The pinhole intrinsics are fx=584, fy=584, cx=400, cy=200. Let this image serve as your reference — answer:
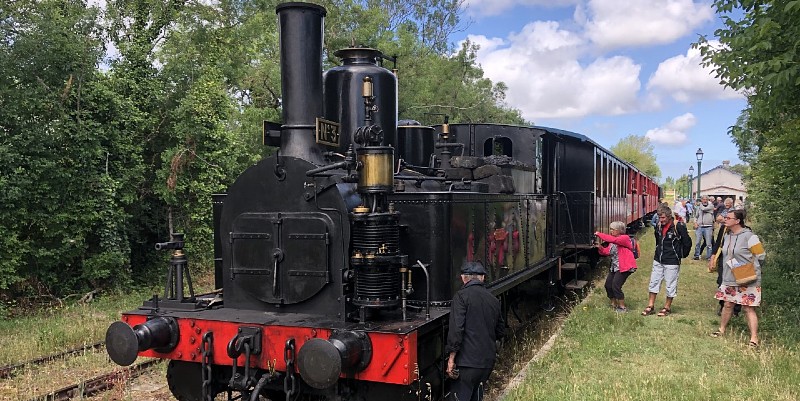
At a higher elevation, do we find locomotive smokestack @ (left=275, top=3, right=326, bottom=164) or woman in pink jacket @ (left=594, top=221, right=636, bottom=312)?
locomotive smokestack @ (left=275, top=3, right=326, bottom=164)

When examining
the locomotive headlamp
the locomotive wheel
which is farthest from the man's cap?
the locomotive wheel

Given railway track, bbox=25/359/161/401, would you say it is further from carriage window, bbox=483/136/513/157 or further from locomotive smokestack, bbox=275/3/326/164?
carriage window, bbox=483/136/513/157

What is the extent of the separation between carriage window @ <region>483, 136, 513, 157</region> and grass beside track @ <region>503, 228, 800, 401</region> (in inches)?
95.4

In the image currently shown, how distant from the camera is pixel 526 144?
7.95 m

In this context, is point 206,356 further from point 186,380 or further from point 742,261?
point 742,261

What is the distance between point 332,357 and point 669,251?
20.0ft

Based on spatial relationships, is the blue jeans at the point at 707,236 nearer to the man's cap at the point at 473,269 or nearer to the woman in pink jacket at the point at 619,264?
the woman in pink jacket at the point at 619,264

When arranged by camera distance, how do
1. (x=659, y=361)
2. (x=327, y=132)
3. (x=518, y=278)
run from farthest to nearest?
(x=518, y=278)
(x=659, y=361)
(x=327, y=132)

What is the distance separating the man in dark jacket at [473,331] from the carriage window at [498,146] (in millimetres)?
3901

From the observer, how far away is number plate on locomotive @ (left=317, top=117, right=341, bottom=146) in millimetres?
4503

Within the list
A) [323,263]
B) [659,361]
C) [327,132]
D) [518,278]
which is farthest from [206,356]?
[659,361]

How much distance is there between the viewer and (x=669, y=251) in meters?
8.08

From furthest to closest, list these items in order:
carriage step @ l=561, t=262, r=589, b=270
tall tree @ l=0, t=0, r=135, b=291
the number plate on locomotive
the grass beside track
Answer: carriage step @ l=561, t=262, r=589, b=270 < tall tree @ l=0, t=0, r=135, b=291 < the grass beside track < the number plate on locomotive

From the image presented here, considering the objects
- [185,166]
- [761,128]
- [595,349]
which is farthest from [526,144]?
[185,166]
